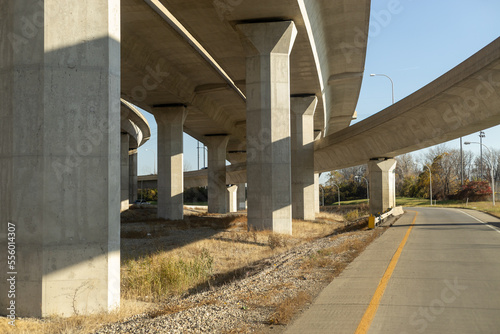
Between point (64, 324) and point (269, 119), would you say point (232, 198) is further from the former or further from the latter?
point (64, 324)

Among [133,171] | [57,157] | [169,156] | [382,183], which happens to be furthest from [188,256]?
[133,171]

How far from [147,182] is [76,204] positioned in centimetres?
11465

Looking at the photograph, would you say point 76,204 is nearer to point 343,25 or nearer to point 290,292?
point 290,292

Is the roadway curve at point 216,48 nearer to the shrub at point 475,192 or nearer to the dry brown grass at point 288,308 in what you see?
the dry brown grass at point 288,308

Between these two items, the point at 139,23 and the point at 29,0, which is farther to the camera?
the point at 139,23

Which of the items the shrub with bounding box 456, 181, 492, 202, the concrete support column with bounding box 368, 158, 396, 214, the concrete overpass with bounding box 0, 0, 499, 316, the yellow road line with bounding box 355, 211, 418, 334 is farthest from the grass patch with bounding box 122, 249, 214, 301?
the shrub with bounding box 456, 181, 492, 202

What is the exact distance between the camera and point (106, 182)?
867cm

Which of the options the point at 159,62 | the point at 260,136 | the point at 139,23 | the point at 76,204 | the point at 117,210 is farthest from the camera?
the point at 159,62

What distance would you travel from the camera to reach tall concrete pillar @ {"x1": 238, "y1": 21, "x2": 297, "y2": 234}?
2447 cm

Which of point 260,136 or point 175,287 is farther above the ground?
point 260,136

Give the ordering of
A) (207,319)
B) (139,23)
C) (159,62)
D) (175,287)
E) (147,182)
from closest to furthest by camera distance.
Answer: (207,319) → (175,287) → (139,23) → (159,62) → (147,182)

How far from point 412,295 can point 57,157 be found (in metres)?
6.56

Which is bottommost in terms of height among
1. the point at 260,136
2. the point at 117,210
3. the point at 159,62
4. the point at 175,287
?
the point at 175,287

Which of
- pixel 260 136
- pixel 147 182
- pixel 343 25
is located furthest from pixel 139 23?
pixel 147 182
